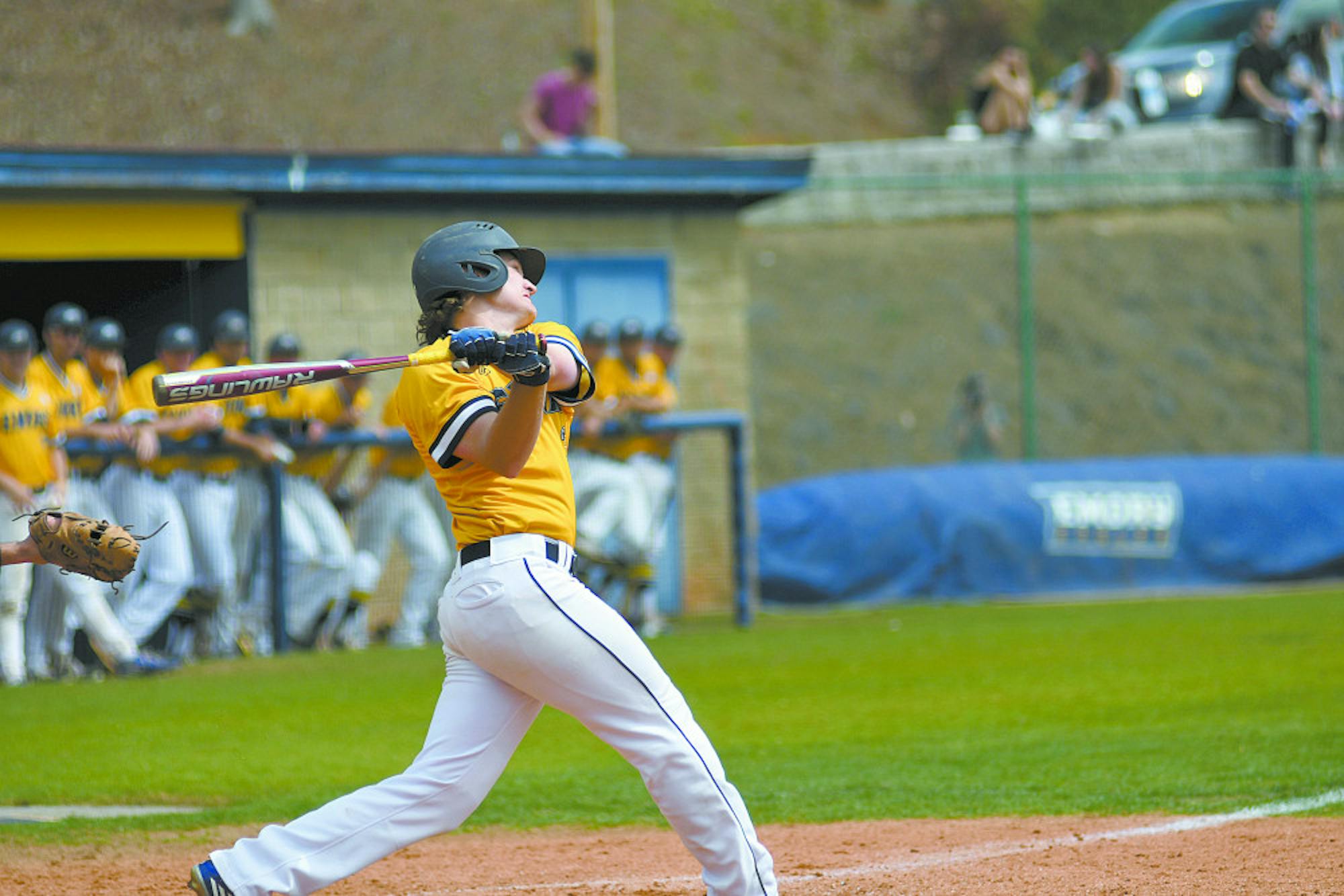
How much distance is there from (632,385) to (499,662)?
811 centimetres

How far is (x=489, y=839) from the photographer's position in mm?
5820

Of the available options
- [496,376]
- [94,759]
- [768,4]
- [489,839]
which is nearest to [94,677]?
[94,759]

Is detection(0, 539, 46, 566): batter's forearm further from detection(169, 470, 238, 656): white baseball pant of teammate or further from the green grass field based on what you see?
detection(169, 470, 238, 656): white baseball pant of teammate

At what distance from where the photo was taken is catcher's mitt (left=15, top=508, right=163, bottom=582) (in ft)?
14.6

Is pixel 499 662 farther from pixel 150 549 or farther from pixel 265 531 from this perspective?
pixel 265 531

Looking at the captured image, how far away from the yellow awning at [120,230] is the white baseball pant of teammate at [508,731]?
8.39 meters

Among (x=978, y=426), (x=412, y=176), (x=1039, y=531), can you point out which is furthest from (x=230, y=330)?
(x=978, y=426)

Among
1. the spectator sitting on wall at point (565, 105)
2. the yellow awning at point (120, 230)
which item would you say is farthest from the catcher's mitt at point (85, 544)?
the spectator sitting on wall at point (565, 105)

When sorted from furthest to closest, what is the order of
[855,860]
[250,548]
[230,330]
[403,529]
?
[403,529] < [250,548] < [230,330] < [855,860]

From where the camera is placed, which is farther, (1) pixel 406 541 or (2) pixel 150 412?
(1) pixel 406 541

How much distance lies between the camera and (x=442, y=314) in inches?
163

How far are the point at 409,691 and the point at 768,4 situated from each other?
31.4m

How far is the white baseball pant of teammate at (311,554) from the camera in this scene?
11.0 m

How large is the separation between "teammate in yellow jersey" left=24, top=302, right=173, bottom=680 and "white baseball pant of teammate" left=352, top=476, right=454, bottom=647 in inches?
68.5
